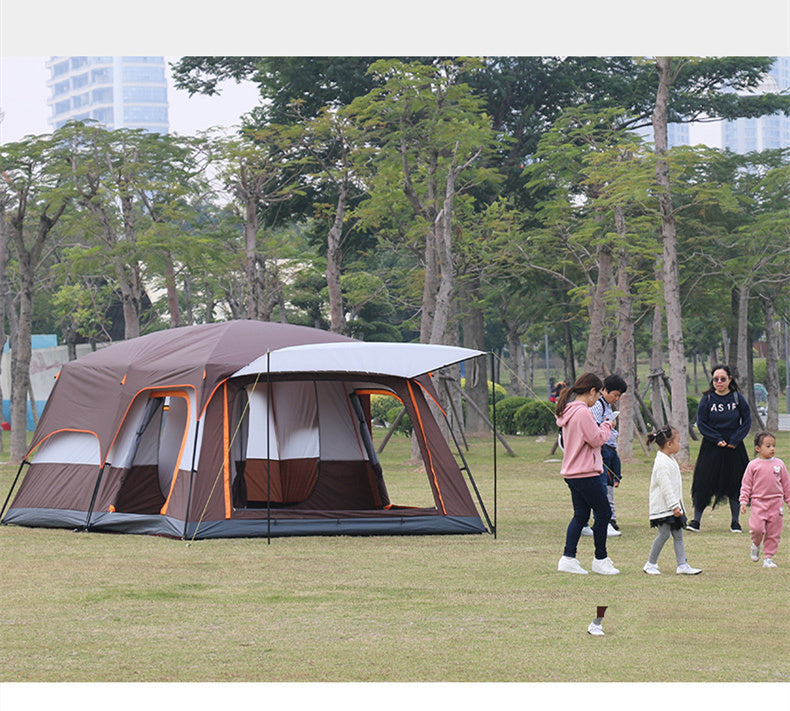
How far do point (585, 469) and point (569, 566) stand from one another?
0.79 meters

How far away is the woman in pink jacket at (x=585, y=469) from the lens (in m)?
8.71

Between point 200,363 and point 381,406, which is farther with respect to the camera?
point 381,406

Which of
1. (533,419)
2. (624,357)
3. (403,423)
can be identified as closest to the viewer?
(624,357)

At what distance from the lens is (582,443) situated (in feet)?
28.7

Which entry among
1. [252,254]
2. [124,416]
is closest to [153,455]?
[124,416]

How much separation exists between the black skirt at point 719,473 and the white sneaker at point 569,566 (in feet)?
9.36

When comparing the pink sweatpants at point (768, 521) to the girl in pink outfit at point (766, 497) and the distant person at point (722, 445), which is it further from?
the distant person at point (722, 445)

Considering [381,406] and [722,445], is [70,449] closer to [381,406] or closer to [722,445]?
[722,445]

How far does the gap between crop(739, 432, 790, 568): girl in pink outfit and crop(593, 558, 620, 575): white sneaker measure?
1237 millimetres

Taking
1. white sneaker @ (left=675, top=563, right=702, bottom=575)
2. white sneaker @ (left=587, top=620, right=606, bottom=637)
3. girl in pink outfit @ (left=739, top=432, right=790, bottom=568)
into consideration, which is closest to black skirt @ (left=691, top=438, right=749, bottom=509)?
girl in pink outfit @ (left=739, top=432, right=790, bottom=568)

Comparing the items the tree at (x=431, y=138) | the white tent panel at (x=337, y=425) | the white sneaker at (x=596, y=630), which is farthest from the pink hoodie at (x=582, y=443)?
the tree at (x=431, y=138)

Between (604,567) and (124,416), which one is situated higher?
(124,416)

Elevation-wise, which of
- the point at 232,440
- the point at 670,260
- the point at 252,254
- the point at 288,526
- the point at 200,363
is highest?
the point at 252,254
